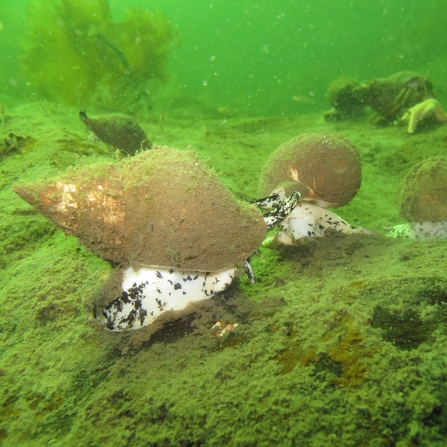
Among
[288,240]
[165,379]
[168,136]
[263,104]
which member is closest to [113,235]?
[165,379]

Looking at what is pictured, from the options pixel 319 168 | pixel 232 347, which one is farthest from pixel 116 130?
pixel 232 347

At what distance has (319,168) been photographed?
3.08 meters

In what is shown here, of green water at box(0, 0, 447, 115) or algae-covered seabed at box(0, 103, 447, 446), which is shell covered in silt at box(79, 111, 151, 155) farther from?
green water at box(0, 0, 447, 115)

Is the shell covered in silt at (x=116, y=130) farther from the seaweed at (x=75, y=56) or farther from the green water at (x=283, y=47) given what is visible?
the green water at (x=283, y=47)

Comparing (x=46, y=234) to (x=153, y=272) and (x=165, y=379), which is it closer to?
(x=153, y=272)

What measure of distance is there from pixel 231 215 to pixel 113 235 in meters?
0.79

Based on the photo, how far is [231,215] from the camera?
1992mm

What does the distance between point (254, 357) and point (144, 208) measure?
111 cm

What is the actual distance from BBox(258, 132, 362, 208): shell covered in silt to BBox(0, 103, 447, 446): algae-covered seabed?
0.53 metres

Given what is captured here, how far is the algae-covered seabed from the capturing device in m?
1.20

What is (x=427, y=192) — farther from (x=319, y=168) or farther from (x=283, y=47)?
(x=283, y=47)

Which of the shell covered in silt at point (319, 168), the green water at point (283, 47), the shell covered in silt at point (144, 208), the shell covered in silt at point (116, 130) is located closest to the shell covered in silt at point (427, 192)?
the shell covered in silt at point (319, 168)

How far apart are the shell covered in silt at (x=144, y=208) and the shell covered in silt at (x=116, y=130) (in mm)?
4181

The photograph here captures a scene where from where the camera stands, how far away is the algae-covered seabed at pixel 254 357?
3.92 ft
